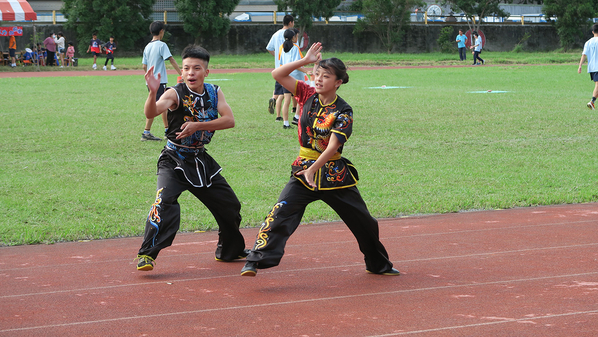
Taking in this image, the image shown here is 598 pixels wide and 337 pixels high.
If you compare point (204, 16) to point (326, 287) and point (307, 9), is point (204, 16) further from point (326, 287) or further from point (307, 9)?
point (326, 287)

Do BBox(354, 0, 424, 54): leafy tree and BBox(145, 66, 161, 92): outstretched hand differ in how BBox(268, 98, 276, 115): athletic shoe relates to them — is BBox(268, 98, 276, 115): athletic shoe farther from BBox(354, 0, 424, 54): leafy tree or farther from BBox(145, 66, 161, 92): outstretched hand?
BBox(354, 0, 424, 54): leafy tree

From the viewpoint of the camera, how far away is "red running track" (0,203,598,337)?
13.0 feet

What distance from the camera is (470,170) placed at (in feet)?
29.8

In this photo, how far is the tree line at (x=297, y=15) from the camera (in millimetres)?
42562

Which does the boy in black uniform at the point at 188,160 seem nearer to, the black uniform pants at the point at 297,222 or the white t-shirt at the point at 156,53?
the black uniform pants at the point at 297,222

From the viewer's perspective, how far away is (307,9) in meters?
46.2

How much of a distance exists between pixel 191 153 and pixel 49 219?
2408mm

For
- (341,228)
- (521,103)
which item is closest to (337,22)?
(521,103)

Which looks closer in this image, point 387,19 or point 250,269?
point 250,269

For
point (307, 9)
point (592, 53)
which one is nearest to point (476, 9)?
point (307, 9)

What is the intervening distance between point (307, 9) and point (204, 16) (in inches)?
271

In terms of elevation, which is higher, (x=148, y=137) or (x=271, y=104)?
(x=271, y=104)

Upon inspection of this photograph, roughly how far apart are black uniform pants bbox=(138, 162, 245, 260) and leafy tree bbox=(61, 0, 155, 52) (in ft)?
129

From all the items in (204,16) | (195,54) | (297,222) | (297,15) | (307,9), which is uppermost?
(307,9)
